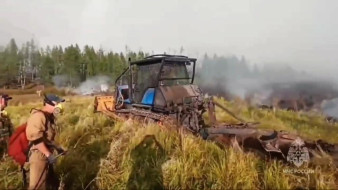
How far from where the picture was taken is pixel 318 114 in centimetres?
1295

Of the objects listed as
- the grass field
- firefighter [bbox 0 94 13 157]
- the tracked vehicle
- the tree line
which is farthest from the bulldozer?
the tree line

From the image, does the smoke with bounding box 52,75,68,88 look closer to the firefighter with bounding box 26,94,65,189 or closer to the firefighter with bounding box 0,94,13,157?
the firefighter with bounding box 0,94,13,157

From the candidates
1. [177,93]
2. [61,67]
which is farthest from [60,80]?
[177,93]

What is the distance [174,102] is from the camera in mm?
10258

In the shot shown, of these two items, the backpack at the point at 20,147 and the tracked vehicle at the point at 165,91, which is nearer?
the backpack at the point at 20,147

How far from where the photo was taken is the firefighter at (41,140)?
201 inches

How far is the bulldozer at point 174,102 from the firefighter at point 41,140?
11.6 feet

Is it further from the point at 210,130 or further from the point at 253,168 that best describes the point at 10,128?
the point at 253,168

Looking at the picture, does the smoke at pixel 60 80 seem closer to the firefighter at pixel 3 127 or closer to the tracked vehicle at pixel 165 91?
the tracked vehicle at pixel 165 91

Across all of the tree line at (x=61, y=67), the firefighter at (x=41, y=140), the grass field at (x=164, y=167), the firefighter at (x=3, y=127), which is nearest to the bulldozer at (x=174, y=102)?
the grass field at (x=164, y=167)

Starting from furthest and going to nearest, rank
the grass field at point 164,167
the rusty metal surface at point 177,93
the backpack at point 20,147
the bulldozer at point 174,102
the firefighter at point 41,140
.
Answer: the rusty metal surface at point 177,93 < the bulldozer at point 174,102 < the grass field at point 164,167 < the backpack at point 20,147 < the firefighter at point 41,140

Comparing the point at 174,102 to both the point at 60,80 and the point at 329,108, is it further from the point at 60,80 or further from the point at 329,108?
the point at 60,80

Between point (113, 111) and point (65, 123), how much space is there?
251cm

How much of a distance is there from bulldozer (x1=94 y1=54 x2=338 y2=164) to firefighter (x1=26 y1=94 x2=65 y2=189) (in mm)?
3547
